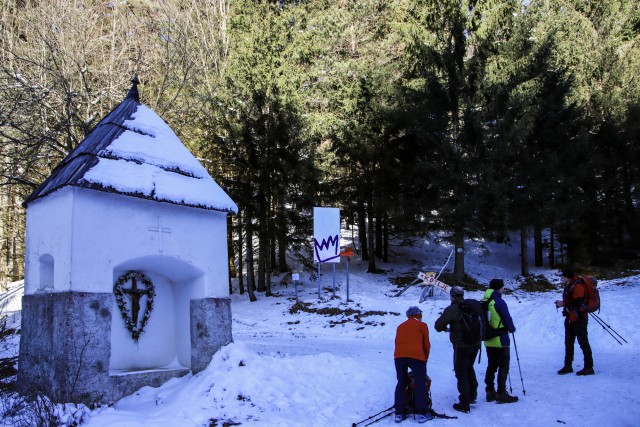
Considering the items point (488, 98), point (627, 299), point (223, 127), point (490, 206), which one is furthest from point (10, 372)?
point (488, 98)

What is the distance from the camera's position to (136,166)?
770 cm

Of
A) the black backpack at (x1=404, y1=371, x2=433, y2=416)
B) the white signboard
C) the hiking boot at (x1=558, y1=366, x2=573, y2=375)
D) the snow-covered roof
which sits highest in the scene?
the snow-covered roof

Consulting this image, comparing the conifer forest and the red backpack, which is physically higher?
the conifer forest

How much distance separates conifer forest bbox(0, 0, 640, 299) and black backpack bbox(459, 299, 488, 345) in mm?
12468

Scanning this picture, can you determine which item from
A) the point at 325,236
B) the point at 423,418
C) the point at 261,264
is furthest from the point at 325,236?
the point at 423,418

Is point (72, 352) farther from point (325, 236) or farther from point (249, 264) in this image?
point (249, 264)

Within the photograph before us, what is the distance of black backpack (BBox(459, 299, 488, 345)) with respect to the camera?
22.1 feet

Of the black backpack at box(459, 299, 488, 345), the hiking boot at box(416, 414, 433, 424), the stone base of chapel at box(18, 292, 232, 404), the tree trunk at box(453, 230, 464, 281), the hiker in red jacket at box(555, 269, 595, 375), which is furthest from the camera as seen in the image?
the tree trunk at box(453, 230, 464, 281)

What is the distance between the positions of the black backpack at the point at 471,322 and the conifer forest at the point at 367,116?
12.5 metres

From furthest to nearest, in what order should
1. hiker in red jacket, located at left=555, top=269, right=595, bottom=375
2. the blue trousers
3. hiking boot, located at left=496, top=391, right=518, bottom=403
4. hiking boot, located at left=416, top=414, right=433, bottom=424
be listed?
1. hiker in red jacket, located at left=555, top=269, right=595, bottom=375
2. hiking boot, located at left=496, top=391, right=518, bottom=403
3. the blue trousers
4. hiking boot, located at left=416, top=414, right=433, bottom=424

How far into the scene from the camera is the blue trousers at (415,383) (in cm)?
631

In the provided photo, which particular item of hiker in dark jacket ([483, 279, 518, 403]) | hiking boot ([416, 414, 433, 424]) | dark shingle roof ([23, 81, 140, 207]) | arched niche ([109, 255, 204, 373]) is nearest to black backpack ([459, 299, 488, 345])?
hiker in dark jacket ([483, 279, 518, 403])

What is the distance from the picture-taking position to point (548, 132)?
75.5 feet

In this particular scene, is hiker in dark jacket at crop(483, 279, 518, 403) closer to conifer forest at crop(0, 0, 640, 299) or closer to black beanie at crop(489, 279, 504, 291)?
black beanie at crop(489, 279, 504, 291)
